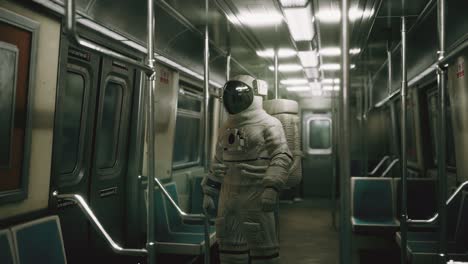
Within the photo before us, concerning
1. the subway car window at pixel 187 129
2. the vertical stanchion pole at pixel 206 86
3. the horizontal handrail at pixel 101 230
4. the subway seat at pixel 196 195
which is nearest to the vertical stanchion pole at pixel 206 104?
the vertical stanchion pole at pixel 206 86

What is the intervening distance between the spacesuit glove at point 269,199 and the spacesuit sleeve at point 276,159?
37 mm

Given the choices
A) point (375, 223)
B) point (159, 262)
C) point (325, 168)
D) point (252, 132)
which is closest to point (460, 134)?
point (375, 223)

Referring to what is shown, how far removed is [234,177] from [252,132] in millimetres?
378

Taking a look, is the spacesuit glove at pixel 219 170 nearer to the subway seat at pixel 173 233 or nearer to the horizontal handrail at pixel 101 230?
the subway seat at pixel 173 233

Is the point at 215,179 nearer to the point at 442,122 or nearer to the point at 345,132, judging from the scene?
the point at 442,122

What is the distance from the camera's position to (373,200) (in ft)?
16.4

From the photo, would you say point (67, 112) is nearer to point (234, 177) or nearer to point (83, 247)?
point (83, 247)

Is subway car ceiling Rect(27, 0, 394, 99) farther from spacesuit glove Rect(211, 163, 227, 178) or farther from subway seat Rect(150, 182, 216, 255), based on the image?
subway seat Rect(150, 182, 216, 255)

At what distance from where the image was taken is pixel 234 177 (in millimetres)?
3299

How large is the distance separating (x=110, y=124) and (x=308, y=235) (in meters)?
3.53

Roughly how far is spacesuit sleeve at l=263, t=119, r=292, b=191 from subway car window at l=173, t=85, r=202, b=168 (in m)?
2.29

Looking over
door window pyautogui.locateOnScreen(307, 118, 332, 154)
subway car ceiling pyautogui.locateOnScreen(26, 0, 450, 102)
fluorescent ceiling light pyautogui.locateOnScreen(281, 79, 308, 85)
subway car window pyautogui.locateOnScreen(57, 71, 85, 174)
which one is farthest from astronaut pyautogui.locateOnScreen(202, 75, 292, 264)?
door window pyautogui.locateOnScreen(307, 118, 332, 154)

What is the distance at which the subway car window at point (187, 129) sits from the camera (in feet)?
18.1

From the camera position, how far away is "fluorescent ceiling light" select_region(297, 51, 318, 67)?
529cm
